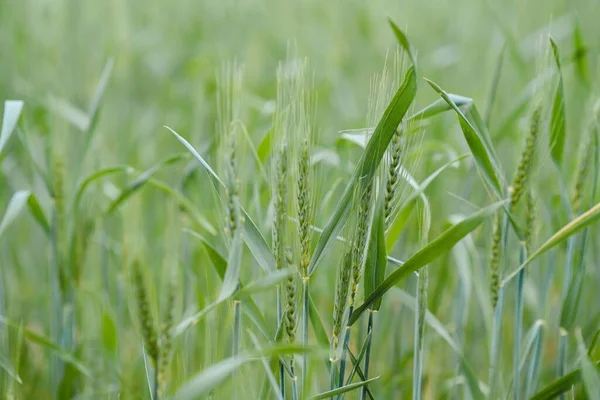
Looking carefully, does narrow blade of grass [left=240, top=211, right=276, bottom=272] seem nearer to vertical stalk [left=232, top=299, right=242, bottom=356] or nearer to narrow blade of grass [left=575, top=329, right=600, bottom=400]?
vertical stalk [left=232, top=299, right=242, bottom=356]

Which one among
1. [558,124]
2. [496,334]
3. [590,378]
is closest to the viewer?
[590,378]

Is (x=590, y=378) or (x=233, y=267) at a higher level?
(x=233, y=267)

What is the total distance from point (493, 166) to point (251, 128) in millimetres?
1008

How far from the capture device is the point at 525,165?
1.10 metres

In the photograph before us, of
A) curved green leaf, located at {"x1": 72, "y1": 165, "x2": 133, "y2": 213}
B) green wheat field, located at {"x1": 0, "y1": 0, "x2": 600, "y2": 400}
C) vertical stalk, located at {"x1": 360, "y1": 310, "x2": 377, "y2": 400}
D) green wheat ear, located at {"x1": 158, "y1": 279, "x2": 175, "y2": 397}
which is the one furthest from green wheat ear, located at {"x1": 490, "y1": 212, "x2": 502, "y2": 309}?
curved green leaf, located at {"x1": 72, "y1": 165, "x2": 133, "y2": 213}

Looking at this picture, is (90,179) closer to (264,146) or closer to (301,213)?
(264,146)

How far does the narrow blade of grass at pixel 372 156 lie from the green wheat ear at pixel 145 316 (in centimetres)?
26

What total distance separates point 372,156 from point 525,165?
312 millimetres

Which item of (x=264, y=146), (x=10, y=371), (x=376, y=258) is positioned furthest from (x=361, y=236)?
(x=10, y=371)

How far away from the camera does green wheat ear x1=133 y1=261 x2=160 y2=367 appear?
3.28 ft

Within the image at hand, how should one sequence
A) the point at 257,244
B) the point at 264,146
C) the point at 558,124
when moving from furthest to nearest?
the point at 264,146, the point at 558,124, the point at 257,244

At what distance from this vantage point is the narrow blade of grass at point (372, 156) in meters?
0.91

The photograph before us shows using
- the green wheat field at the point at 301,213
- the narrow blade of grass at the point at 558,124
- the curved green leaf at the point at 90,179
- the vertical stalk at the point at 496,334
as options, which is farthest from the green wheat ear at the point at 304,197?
the curved green leaf at the point at 90,179

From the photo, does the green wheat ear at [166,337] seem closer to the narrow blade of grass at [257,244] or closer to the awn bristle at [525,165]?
the narrow blade of grass at [257,244]
